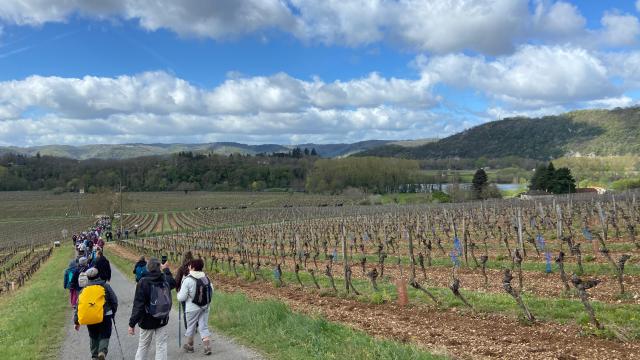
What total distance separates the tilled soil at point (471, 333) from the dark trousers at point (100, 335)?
479cm

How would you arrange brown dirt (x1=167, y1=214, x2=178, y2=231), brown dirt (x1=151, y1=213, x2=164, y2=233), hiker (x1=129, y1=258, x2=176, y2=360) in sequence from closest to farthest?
hiker (x1=129, y1=258, x2=176, y2=360) → brown dirt (x1=151, y1=213, x2=164, y2=233) → brown dirt (x1=167, y1=214, x2=178, y2=231)

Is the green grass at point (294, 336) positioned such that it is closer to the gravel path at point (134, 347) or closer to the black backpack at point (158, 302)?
the gravel path at point (134, 347)

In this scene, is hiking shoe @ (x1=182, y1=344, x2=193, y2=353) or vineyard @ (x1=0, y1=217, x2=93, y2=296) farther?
vineyard @ (x1=0, y1=217, x2=93, y2=296)

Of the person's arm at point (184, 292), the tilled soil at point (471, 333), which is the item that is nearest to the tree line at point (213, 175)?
the tilled soil at point (471, 333)

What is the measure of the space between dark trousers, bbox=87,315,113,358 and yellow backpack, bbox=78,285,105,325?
30 centimetres

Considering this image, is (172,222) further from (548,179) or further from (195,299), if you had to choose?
(195,299)

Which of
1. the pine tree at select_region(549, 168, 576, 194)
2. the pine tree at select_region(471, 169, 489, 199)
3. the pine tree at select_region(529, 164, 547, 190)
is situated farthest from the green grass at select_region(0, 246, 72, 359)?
the pine tree at select_region(529, 164, 547, 190)

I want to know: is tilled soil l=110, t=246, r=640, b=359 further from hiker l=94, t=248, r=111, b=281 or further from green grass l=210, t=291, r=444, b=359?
hiker l=94, t=248, r=111, b=281

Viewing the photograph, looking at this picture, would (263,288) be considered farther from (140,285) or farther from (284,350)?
(140,285)

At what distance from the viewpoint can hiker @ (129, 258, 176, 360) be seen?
776cm

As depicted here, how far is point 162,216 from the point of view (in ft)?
291

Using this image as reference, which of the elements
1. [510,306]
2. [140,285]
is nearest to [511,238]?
[510,306]

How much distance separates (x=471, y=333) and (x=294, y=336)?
129 inches

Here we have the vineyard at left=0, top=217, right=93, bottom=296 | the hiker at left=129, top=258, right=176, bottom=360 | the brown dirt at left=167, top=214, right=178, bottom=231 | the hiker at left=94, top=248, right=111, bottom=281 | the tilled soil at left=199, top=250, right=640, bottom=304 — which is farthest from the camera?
the brown dirt at left=167, top=214, right=178, bottom=231
